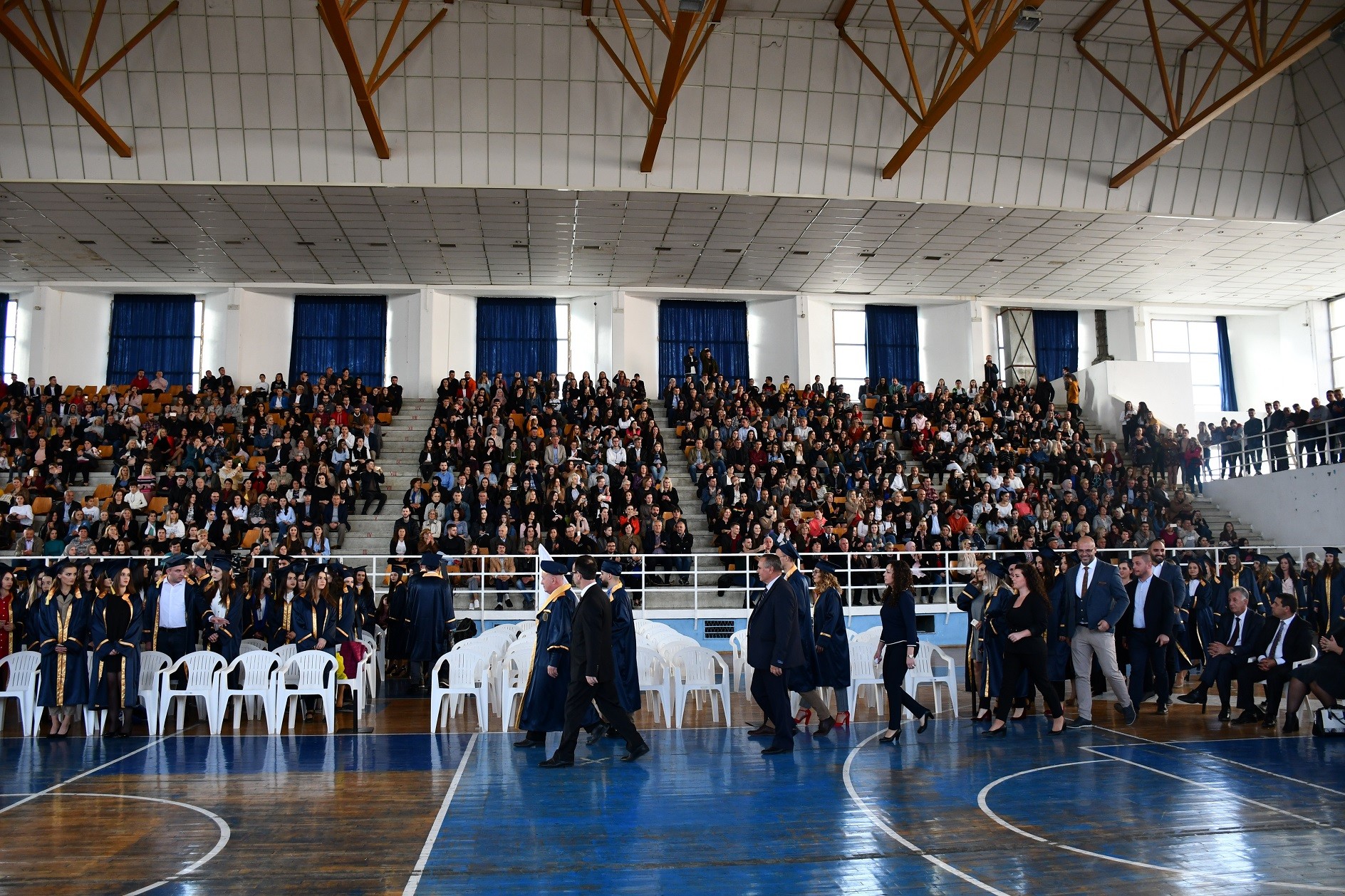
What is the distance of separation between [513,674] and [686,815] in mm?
4648

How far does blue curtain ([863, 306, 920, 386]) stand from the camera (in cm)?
3036

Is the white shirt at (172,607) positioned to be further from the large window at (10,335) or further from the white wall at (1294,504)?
the white wall at (1294,504)

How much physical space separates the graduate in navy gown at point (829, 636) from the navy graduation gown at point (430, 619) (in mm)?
5377

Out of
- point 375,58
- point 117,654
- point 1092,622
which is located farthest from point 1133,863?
point 375,58

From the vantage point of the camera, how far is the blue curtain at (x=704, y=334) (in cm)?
2923

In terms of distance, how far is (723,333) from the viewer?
2970 cm

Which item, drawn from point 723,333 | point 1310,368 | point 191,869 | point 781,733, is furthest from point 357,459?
point 1310,368

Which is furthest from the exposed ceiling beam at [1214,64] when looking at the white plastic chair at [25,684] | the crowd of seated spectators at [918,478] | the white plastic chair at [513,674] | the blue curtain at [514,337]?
the white plastic chair at [25,684]

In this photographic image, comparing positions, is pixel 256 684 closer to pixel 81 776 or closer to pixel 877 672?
pixel 81 776

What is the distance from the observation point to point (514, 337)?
1139 inches

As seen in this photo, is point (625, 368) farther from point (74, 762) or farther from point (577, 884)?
point (577, 884)

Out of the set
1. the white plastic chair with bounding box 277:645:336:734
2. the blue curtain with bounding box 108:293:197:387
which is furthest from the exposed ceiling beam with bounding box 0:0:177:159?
the white plastic chair with bounding box 277:645:336:734

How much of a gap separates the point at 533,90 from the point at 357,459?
25.9 feet

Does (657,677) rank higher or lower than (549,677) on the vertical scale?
lower
